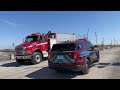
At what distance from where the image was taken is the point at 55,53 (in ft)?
28.9

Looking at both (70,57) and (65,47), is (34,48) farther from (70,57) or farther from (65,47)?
(70,57)

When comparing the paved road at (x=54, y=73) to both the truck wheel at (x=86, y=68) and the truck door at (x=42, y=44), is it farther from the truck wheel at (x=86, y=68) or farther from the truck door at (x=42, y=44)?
the truck door at (x=42, y=44)

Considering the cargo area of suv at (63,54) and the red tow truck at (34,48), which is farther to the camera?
the red tow truck at (34,48)

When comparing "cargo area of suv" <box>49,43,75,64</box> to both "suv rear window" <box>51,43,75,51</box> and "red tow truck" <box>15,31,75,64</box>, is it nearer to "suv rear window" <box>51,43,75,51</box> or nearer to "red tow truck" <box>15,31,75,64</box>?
"suv rear window" <box>51,43,75,51</box>

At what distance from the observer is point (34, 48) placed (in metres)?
14.2

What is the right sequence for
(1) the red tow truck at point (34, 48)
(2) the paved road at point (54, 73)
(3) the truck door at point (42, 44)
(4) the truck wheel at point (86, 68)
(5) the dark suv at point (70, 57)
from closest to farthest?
(5) the dark suv at point (70, 57), (2) the paved road at point (54, 73), (4) the truck wheel at point (86, 68), (1) the red tow truck at point (34, 48), (3) the truck door at point (42, 44)

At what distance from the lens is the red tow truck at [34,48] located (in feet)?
45.3

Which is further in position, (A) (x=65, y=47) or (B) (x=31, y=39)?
(B) (x=31, y=39)

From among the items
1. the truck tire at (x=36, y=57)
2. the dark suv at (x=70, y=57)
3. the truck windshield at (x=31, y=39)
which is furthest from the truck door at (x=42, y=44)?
the dark suv at (x=70, y=57)

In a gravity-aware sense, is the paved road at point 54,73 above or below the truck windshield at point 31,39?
below

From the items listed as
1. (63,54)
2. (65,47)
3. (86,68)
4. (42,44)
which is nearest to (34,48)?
(42,44)
